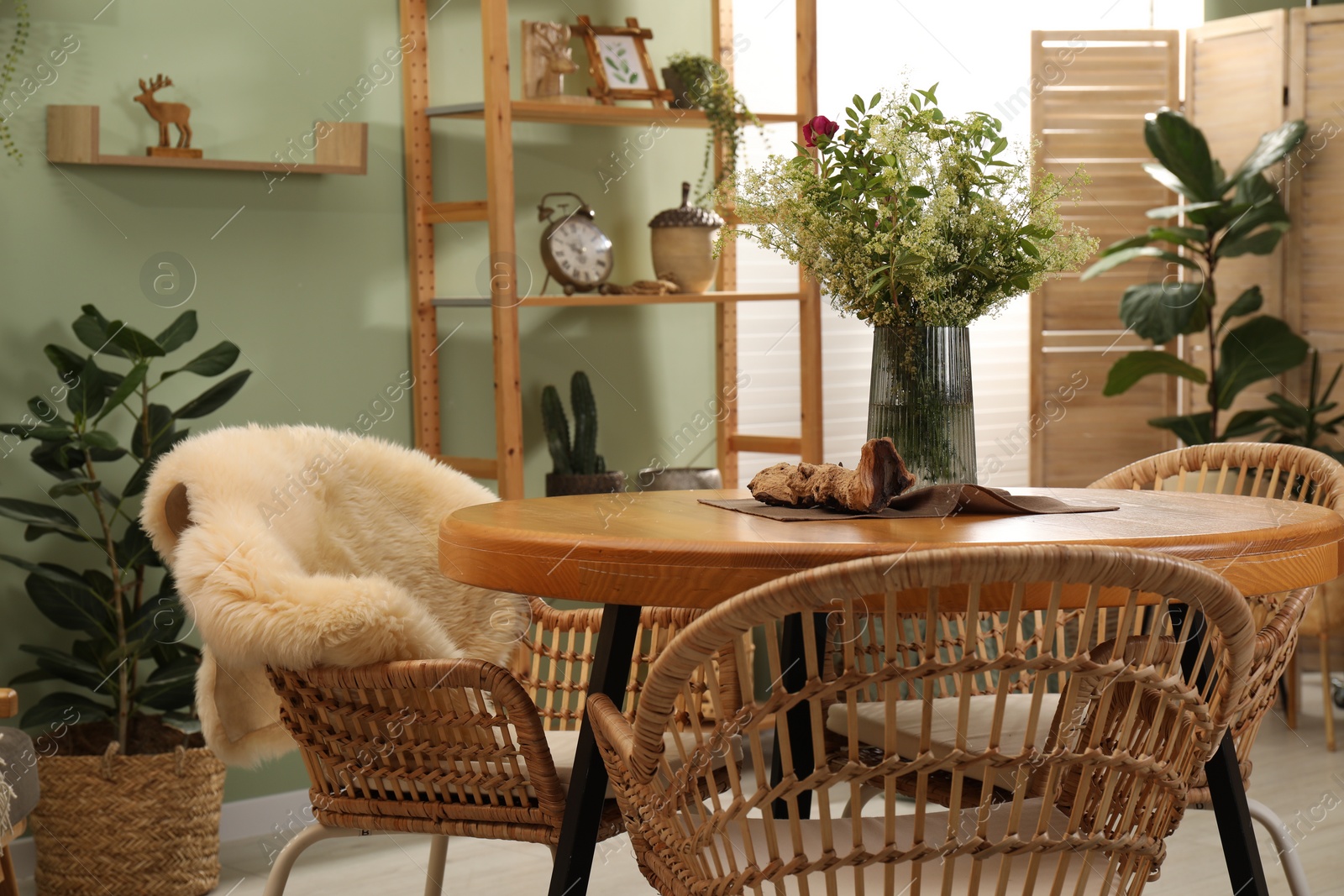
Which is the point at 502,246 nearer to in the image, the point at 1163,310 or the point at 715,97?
the point at 715,97

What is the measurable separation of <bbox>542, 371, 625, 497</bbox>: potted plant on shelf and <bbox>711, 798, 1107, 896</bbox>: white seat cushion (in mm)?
1965

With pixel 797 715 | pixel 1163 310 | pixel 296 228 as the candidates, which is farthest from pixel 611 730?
pixel 1163 310

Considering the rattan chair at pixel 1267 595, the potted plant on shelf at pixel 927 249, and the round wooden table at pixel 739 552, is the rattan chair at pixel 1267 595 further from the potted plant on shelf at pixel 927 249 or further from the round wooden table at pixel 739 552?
the potted plant on shelf at pixel 927 249

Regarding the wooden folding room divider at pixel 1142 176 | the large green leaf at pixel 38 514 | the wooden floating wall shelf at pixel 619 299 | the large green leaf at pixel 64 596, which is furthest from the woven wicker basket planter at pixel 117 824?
the wooden folding room divider at pixel 1142 176

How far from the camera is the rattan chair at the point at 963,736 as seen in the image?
1.10 meters

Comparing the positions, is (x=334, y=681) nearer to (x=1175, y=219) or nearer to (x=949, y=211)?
(x=949, y=211)

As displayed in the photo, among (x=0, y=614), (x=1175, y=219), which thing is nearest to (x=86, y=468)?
(x=0, y=614)

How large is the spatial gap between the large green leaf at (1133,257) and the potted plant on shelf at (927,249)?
2.41 metres

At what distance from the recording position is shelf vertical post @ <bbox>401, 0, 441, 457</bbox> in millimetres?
3338

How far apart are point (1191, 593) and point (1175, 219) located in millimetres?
3706

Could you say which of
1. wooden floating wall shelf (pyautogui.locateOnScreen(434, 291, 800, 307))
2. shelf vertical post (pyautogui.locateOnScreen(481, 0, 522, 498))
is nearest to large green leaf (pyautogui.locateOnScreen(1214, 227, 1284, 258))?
wooden floating wall shelf (pyautogui.locateOnScreen(434, 291, 800, 307))

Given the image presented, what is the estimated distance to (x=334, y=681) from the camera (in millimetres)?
1751

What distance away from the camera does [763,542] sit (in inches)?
58.7

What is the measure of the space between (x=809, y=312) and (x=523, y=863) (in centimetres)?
158
